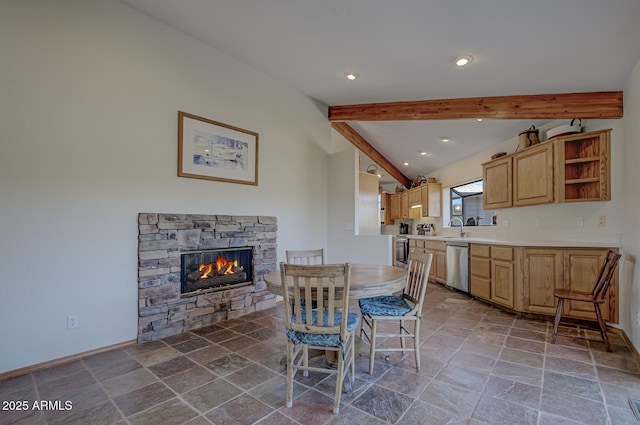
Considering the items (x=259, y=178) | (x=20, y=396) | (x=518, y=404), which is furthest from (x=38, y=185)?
(x=518, y=404)

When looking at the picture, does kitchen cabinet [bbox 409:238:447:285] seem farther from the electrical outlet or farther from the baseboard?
the electrical outlet

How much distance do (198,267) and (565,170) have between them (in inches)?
177

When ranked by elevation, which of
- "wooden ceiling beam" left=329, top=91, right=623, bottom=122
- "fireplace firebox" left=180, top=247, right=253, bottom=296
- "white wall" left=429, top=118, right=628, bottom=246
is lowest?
"fireplace firebox" left=180, top=247, right=253, bottom=296

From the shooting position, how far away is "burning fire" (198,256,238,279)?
137 inches

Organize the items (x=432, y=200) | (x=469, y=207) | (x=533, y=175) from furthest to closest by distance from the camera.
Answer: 1. (x=432, y=200)
2. (x=469, y=207)
3. (x=533, y=175)

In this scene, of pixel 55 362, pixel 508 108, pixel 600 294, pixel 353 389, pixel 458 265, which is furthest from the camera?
pixel 458 265

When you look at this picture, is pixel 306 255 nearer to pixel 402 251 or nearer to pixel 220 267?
pixel 220 267

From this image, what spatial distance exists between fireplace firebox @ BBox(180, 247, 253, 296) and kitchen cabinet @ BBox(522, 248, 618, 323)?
3469 mm

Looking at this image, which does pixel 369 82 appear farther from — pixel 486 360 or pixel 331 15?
pixel 486 360

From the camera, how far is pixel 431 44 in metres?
2.84

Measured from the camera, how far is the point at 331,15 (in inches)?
105

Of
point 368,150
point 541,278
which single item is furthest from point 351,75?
point 541,278

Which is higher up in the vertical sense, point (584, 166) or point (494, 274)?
point (584, 166)

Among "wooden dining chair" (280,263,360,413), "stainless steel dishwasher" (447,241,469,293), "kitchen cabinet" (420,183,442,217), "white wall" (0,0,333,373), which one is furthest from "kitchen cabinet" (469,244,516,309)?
"white wall" (0,0,333,373)
